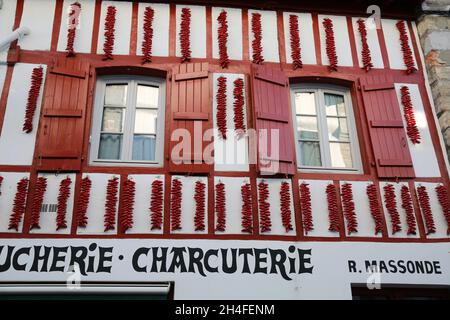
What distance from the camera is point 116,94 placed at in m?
5.37

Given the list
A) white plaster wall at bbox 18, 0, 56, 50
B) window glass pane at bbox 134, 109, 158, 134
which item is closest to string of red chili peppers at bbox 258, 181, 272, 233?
window glass pane at bbox 134, 109, 158, 134

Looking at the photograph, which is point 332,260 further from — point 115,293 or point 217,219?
point 115,293

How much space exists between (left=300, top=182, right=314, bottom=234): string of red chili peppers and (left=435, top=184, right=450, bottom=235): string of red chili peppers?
1345 mm

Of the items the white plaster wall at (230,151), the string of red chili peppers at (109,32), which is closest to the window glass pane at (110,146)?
the string of red chili peppers at (109,32)

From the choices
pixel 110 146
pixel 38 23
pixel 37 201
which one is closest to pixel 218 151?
pixel 110 146

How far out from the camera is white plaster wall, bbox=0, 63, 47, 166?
4746 millimetres

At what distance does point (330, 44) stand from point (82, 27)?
2.82 m

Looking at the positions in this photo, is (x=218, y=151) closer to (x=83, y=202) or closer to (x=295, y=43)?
(x=83, y=202)

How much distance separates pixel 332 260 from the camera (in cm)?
462

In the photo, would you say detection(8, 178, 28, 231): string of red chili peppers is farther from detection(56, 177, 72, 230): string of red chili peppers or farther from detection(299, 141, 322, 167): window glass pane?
detection(299, 141, 322, 167): window glass pane

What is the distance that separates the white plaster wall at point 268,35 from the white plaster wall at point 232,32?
0.42 feet
